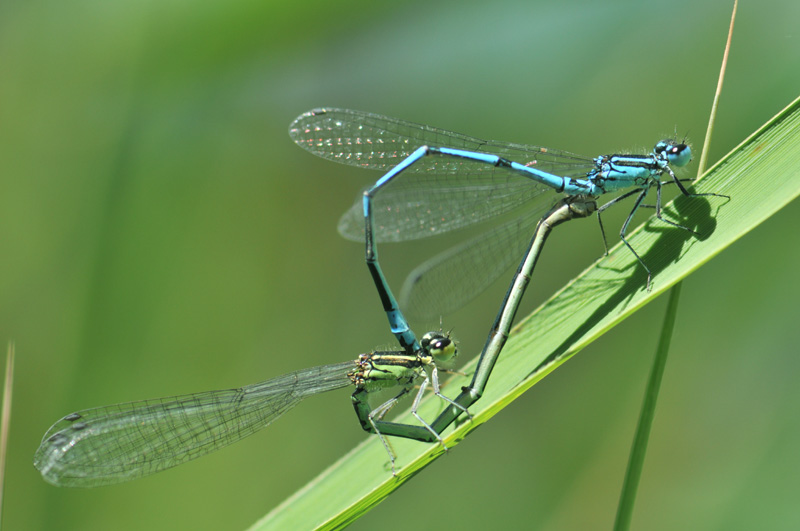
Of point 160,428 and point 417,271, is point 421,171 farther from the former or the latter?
point 160,428

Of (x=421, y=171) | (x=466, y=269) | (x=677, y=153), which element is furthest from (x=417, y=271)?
(x=677, y=153)

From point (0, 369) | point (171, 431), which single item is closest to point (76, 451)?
point (171, 431)

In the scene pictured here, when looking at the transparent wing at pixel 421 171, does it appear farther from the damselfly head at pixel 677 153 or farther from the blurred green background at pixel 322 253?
the blurred green background at pixel 322 253

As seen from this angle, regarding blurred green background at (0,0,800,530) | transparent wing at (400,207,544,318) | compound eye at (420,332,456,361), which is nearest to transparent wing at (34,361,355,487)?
compound eye at (420,332,456,361)

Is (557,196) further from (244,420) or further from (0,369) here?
(0,369)

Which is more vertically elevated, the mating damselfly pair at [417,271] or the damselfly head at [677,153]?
the mating damselfly pair at [417,271]

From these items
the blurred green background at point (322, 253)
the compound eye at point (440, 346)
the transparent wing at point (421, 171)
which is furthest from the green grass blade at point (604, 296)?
the blurred green background at point (322, 253)
